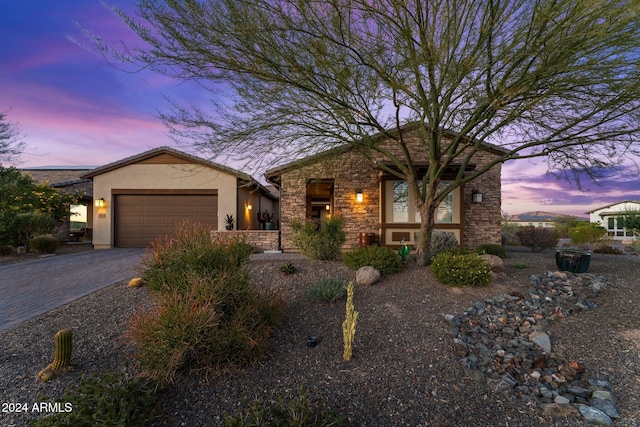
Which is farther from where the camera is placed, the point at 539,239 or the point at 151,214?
the point at 151,214

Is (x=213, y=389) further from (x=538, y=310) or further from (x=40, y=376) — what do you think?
(x=538, y=310)

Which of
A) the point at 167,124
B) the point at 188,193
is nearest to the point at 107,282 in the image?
the point at 167,124

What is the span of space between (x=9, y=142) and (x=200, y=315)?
608 inches

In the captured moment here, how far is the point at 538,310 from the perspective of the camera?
4.59m

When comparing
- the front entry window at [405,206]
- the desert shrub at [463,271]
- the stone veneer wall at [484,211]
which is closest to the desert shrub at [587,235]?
the stone veneer wall at [484,211]

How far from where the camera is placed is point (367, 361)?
10.8 feet

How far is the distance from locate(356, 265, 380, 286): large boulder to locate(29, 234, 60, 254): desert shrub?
480 inches

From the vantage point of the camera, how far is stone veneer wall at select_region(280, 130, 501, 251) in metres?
10.6

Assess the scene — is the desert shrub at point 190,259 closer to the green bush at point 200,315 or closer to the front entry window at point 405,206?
the green bush at point 200,315

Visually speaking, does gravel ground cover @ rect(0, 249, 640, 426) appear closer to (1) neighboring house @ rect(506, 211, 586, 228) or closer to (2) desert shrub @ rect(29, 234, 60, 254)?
(2) desert shrub @ rect(29, 234, 60, 254)

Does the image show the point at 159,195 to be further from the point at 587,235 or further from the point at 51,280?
the point at 587,235

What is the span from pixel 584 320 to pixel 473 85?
13.5 ft

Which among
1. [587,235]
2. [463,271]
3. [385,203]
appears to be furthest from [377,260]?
[587,235]

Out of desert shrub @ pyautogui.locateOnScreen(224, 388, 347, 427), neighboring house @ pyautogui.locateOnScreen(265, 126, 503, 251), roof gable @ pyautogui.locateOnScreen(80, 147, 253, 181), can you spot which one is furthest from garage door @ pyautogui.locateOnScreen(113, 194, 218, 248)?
desert shrub @ pyautogui.locateOnScreen(224, 388, 347, 427)
